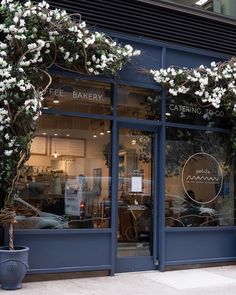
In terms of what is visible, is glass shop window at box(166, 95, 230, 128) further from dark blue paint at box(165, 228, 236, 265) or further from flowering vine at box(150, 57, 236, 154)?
dark blue paint at box(165, 228, 236, 265)

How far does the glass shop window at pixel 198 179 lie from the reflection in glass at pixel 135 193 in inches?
15.9

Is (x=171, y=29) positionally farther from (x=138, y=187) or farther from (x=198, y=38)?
(x=138, y=187)

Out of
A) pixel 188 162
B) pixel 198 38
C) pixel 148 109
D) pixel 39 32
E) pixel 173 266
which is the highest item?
pixel 198 38

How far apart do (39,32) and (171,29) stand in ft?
10.7

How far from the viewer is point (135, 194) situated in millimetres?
9898

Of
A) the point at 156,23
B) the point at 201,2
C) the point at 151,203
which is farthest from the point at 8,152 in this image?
the point at 201,2

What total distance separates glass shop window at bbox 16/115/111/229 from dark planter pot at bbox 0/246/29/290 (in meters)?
0.86

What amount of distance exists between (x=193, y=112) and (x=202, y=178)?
4.49ft

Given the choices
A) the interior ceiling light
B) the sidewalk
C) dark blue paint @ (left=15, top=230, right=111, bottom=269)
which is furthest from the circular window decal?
the interior ceiling light

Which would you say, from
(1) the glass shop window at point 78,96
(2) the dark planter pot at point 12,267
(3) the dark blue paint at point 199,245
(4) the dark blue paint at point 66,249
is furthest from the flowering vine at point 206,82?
(2) the dark planter pot at point 12,267

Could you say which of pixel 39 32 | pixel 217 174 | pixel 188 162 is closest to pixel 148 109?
→ pixel 188 162

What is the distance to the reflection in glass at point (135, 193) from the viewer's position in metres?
9.70

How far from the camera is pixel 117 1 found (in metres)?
9.80

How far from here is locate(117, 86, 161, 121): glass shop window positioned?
9758 millimetres
